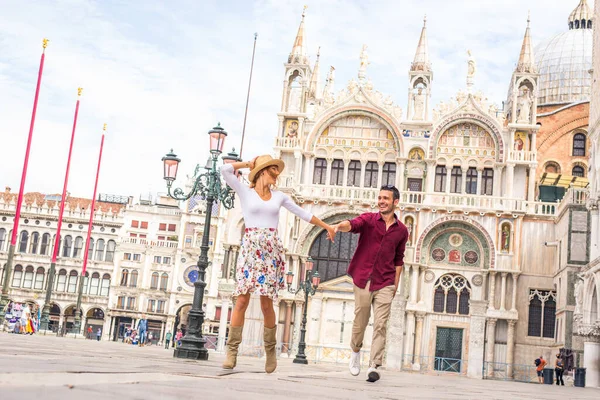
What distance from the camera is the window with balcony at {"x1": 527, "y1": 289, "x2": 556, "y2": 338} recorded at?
31.1 metres

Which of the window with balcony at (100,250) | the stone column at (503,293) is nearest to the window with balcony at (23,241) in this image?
the window with balcony at (100,250)

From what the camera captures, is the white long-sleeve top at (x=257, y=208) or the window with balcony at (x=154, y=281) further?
the window with balcony at (x=154, y=281)

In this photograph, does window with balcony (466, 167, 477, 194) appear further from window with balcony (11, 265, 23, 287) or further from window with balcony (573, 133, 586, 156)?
window with balcony (11, 265, 23, 287)

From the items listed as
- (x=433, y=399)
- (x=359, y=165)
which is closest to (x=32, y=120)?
(x=359, y=165)

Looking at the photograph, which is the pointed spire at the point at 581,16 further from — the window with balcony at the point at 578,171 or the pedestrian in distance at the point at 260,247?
the pedestrian in distance at the point at 260,247

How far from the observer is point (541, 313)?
1233 inches

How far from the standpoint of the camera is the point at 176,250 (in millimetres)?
58062

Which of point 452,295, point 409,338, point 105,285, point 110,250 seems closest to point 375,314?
point 409,338

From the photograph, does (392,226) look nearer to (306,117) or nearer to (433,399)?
(433,399)

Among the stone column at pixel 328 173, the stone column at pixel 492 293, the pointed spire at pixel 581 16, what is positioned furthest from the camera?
the pointed spire at pixel 581 16

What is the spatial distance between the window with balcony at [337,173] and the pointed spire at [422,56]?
5.22 meters

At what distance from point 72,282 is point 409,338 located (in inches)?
1322

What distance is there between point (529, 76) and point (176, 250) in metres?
32.1

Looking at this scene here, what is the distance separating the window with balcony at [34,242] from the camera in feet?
188
